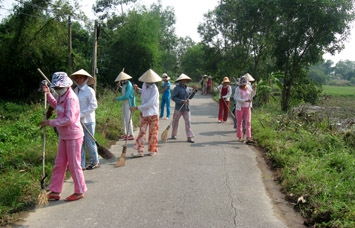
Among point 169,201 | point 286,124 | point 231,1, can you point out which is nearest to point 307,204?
point 169,201

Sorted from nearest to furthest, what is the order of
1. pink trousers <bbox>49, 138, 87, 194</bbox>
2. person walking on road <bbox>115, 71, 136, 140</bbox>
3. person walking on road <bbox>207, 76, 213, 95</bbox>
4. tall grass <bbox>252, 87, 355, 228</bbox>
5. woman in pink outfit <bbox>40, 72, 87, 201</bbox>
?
tall grass <bbox>252, 87, 355, 228</bbox>, woman in pink outfit <bbox>40, 72, 87, 201</bbox>, pink trousers <bbox>49, 138, 87, 194</bbox>, person walking on road <bbox>115, 71, 136, 140</bbox>, person walking on road <bbox>207, 76, 213, 95</bbox>

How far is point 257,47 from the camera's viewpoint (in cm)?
2400

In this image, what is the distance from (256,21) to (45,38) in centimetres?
1300

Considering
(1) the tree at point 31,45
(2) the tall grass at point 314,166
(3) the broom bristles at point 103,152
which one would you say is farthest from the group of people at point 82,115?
(1) the tree at point 31,45

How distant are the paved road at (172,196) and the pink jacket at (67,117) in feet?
3.30

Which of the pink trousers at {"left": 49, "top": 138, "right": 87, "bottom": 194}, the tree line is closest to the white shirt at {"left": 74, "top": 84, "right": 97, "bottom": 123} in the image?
the pink trousers at {"left": 49, "top": 138, "right": 87, "bottom": 194}

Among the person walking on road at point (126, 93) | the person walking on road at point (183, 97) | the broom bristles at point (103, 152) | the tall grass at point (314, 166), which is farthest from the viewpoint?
the person walking on road at point (183, 97)

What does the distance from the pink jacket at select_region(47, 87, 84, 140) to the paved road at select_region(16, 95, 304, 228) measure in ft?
3.30

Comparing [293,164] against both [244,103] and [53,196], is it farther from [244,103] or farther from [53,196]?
Result: [53,196]

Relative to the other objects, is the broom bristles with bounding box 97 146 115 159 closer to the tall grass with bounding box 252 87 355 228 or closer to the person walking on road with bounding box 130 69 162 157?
the person walking on road with bounding box 130 69 162 157

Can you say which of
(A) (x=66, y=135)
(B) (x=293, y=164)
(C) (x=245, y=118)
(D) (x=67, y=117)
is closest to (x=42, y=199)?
(A) (x=66, y=135)

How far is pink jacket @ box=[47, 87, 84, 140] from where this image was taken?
196 inches

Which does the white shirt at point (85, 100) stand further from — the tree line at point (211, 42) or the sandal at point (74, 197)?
the tree line at point (211, 42)

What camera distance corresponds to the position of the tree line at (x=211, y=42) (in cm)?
1562
